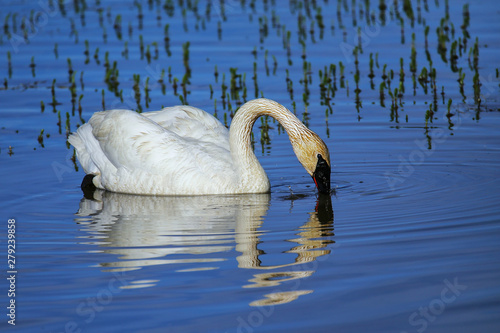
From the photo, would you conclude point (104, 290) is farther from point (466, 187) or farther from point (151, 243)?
point (466, 187)

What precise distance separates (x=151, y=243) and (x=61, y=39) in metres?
15.2

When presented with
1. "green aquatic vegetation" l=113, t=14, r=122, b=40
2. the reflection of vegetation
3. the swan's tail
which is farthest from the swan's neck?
"green aquatic vegetation" l=113, t=14, r=122, b=40

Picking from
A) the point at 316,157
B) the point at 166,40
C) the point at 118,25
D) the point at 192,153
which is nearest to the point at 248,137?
the point at 192,153

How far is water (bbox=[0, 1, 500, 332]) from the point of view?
676cm

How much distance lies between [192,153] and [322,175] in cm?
173

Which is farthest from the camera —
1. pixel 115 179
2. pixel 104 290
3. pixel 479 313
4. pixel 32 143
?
pixel 32 143

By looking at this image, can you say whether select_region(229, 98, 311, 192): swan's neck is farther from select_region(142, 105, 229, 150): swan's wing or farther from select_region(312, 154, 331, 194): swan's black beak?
select_region(312, 154, 331, 194): swan's black beak

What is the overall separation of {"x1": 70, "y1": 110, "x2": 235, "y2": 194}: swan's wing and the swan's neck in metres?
0.18

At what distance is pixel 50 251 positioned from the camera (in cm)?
841

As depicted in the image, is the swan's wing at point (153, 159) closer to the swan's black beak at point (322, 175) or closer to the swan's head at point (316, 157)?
the swan's head at point (316, 157)

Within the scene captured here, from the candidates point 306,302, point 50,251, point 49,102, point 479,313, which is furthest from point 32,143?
point 479,313

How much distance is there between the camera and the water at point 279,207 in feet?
22.2

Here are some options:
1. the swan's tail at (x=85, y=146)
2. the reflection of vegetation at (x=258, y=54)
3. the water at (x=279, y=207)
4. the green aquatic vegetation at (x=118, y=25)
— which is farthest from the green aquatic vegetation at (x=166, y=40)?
the swan's tail at (x=85, y=146)

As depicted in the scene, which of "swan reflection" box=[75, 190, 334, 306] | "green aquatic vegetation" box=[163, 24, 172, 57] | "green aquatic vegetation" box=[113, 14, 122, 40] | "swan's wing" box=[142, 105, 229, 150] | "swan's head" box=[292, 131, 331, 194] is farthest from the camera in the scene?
"green aquatic vegetation" box=[113, 14, 122, 40]
